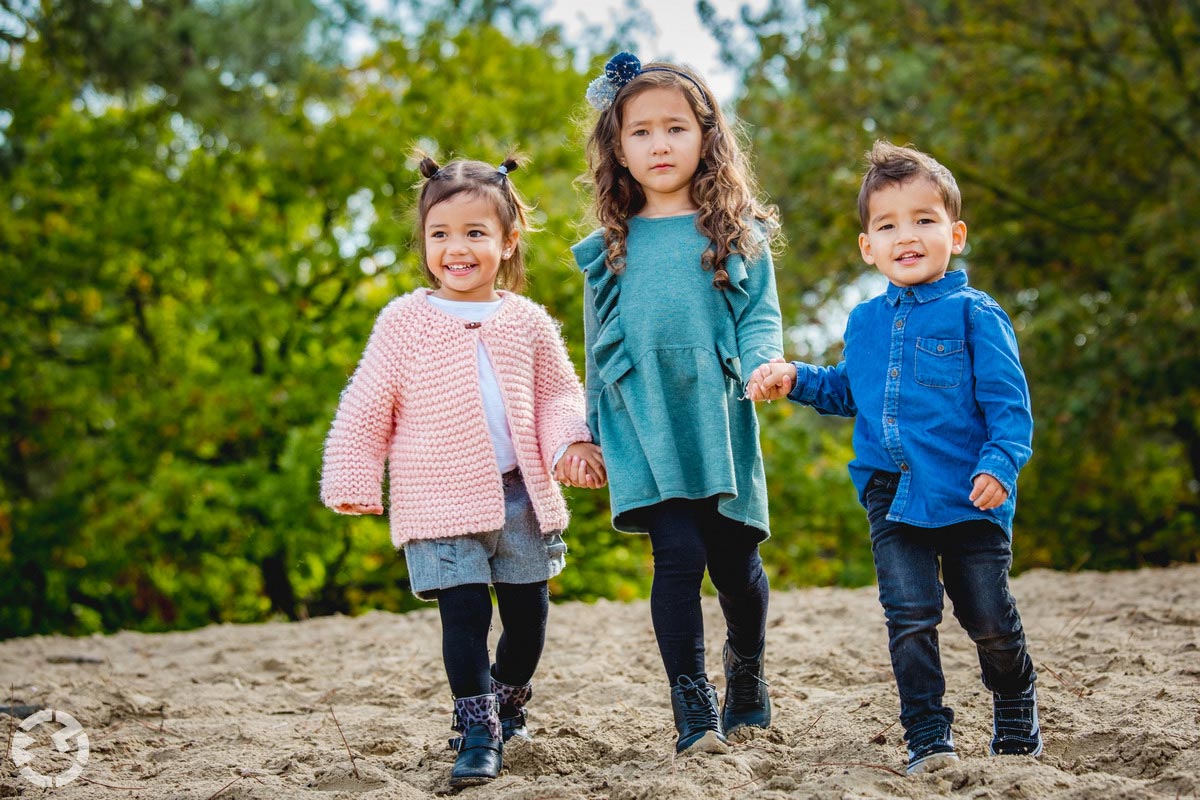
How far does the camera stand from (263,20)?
12969 millimetres

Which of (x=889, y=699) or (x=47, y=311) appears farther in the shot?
(x=47, y=311)

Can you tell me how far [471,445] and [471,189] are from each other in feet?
2.34

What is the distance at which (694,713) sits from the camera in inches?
118

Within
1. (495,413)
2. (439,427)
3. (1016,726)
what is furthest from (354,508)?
(1016,726)

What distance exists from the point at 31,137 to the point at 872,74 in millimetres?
6884

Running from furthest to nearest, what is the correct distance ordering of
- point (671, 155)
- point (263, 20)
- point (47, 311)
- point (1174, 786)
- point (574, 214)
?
point (263, 20) < point (47, 311) < point (574, 214) < point (671, 155) < point (1174, 786)

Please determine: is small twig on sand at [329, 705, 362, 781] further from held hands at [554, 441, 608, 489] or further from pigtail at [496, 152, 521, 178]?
pigtail at [496, 152, 521, 178]

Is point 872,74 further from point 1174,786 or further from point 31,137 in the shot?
point 1174,786

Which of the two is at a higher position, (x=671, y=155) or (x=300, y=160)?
(x=300, y=160)

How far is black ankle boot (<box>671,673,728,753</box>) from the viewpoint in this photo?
2979 mm

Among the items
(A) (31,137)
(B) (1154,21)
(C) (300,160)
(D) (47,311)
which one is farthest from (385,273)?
(B) (1154,21)

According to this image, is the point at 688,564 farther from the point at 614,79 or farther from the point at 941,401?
the point at 614,79

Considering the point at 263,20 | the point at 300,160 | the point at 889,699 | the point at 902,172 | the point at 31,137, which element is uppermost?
the point at 263,20

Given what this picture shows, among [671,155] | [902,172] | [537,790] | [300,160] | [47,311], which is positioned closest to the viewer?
[537,790]
